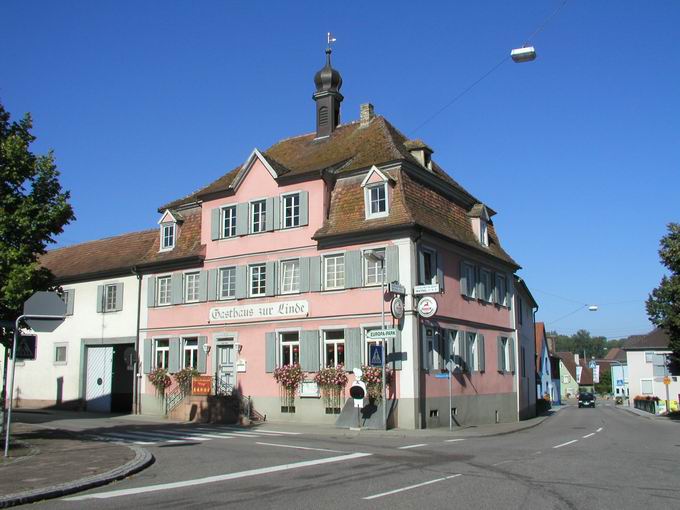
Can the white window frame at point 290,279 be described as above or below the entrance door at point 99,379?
above

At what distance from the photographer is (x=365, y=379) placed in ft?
83.3

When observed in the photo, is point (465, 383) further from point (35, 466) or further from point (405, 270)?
point (35, 466)

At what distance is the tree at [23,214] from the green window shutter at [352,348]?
11.5 m

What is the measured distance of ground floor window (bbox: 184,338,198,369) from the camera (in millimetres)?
31489

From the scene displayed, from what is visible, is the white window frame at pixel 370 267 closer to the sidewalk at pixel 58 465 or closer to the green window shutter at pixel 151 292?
the green window shutter at pixel 151 292

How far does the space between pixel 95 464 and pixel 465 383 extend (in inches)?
737

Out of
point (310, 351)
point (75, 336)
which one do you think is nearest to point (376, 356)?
point (310, 351)

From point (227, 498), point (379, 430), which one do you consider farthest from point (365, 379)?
point (227, 498)

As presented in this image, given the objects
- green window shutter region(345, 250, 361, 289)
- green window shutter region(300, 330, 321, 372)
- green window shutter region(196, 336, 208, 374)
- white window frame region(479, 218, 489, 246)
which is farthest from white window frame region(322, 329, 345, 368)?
white window frame region(479, 218, 489, 246)

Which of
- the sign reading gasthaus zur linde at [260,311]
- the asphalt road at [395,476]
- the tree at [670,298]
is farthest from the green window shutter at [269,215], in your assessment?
the tree at [670,298]

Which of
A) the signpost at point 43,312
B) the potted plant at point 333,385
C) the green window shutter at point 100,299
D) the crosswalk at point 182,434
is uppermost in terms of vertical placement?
the green window shutter at point 100,299

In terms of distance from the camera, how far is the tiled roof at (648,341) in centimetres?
7169

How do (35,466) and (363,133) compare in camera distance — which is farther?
(363,133)

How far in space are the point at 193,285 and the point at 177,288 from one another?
0.84 metres
